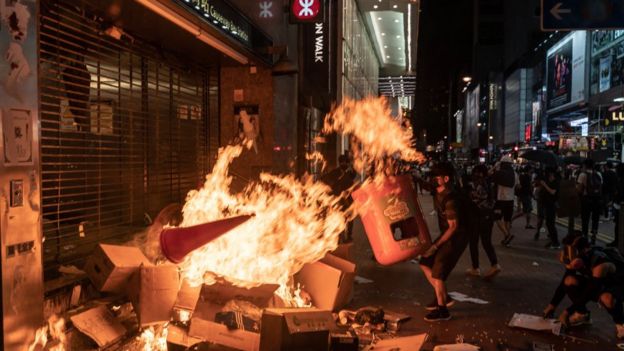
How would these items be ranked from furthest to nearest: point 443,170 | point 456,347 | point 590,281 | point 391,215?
1. point 443,170
2. point 391,215
3. point 590,281
4. point 456,347

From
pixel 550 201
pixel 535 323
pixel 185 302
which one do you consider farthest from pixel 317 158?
pixel 185 302

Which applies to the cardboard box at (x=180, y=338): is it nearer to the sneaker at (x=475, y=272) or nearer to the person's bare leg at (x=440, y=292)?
the person's bare leg at (x=440, y=292)

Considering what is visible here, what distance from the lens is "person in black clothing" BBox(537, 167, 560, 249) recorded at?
478 inches

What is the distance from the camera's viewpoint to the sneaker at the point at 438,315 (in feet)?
22.7

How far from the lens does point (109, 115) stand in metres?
7.82

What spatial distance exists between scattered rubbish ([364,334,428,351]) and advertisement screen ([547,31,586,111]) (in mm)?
48756

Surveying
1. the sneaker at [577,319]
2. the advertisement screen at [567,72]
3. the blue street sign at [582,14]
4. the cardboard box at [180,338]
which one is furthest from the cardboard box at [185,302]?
the advertisement screen at [567,72]

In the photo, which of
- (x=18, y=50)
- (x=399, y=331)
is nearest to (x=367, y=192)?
(x=399, y=331)

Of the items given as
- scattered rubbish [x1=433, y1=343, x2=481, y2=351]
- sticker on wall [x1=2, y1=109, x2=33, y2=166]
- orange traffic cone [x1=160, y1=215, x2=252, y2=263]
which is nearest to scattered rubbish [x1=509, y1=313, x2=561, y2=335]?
scattered rubbish [x1=433, y1=343, x2=481, y2=351]

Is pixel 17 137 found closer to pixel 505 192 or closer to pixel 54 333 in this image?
pixel 54 333

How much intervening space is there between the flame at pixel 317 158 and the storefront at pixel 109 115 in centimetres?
481

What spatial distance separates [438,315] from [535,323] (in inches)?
42.8

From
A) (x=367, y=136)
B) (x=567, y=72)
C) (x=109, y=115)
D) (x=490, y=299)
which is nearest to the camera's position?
(x=109, y=115)

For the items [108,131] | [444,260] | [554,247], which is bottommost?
[554,247]
